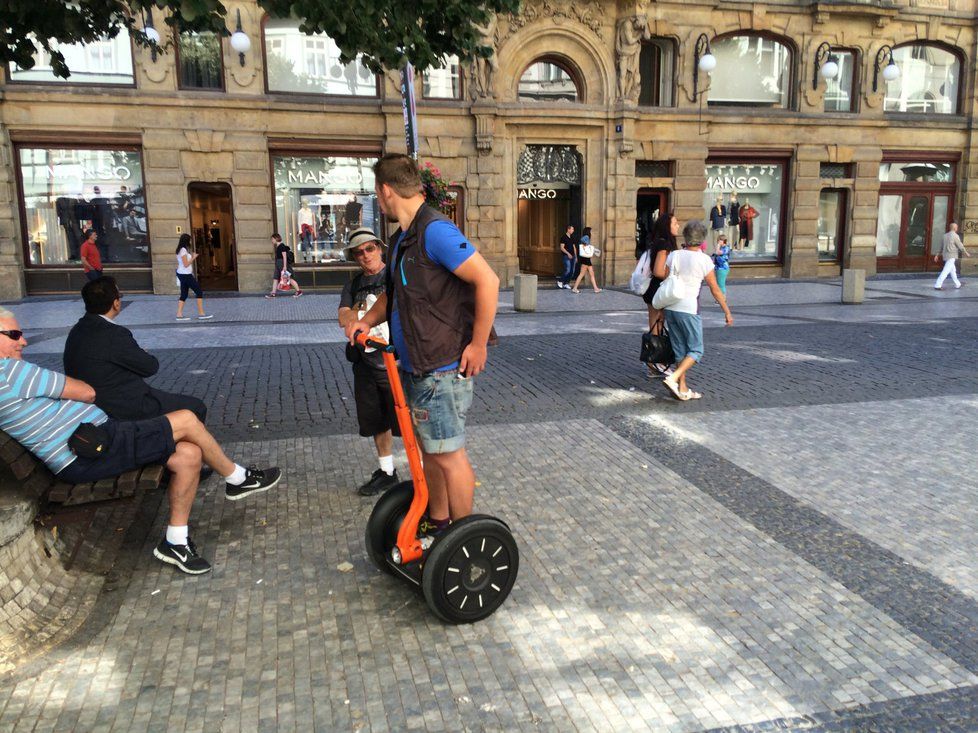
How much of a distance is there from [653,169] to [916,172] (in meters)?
8.67

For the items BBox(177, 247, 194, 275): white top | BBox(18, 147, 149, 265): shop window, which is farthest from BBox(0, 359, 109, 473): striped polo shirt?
BBox(18, 147, 149, 265): shop window

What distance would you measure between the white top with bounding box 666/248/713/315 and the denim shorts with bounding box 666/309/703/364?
6 cm

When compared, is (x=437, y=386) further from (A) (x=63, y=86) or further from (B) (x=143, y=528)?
(A) (x=63, y=86)

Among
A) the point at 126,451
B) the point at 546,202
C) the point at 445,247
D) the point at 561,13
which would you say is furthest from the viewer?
the point at 546,202

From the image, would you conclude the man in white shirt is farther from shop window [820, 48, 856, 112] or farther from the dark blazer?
shop window [820, 48, 856, 112]

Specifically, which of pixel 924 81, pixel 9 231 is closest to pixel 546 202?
pixel 924 81

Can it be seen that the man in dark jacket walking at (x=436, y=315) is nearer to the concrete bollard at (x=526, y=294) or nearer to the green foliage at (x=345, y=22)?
the green foliage at (x=345, y=22)

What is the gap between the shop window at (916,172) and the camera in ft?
76.0

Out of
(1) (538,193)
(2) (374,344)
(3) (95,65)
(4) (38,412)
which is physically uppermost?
(3) (95,65)

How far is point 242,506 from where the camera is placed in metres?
4.76

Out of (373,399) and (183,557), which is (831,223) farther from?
(183,557)

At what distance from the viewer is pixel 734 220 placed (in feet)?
73.5

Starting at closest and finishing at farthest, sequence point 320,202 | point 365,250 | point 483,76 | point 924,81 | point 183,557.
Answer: point 183,557 < point 365,250 < point 483,76 < point 320,202 < point 924,81

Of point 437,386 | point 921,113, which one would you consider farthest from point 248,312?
point 921,113
